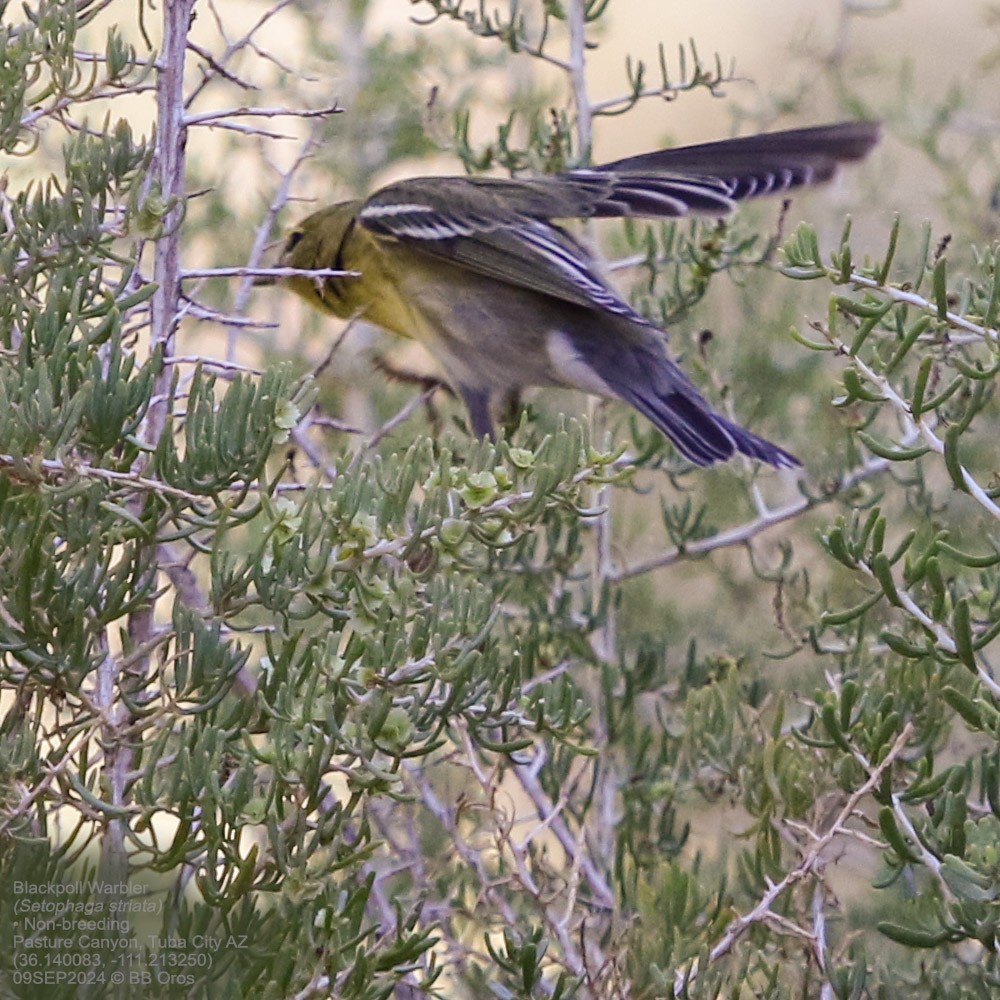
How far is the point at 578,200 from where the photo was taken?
305 cm

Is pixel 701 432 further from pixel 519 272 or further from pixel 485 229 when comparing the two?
pixel 485 229

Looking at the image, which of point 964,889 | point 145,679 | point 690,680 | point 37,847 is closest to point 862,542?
point 964,889

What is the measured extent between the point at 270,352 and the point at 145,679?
2354mm

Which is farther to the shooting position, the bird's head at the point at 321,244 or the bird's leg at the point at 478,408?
the bird's head at the point at 321,244

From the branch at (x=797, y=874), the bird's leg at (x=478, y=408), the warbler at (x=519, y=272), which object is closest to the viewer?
the branch at (x=797, y=874)

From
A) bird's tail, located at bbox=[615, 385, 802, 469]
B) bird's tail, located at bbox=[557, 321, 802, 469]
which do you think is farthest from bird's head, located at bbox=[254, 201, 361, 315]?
bird's tail, located at bbox=[615, 385, 802, 469]

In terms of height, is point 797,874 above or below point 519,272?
below

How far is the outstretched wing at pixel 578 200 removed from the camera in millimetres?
2787

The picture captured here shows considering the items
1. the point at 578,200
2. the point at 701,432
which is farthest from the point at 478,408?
the point at 701,432

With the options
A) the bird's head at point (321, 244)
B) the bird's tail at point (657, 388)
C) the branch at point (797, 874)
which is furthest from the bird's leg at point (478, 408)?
the branch at point (797, 874)

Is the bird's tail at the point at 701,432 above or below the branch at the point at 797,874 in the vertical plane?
above

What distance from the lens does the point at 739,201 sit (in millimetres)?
2736

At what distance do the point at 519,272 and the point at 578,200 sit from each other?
395 mm

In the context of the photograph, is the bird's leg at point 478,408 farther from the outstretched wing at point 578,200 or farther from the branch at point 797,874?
the branch at point 797,874
